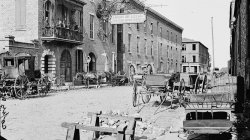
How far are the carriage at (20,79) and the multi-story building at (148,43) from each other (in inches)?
531

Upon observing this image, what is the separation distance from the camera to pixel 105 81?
2988 centimetres

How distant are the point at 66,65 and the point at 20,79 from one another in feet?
32.1

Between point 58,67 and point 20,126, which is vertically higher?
point 58,67

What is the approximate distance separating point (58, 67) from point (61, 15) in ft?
13.0

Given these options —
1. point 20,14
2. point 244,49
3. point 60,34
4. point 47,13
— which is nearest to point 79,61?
point 60,34

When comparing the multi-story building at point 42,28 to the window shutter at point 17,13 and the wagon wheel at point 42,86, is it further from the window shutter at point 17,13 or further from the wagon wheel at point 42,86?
the wagon wheel at point 42,86

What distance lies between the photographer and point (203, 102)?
259 inches

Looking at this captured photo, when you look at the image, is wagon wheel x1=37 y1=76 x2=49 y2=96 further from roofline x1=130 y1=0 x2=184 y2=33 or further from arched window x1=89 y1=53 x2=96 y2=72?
roofline x1=130 y1=0 x2=184 y2=33

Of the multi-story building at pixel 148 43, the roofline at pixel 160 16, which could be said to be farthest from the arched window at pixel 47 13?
the roofline at pixel 160 16

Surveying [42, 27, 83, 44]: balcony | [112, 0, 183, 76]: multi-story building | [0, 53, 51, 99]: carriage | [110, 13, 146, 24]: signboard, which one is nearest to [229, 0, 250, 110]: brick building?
[110, 13, 146, 24]: signboard

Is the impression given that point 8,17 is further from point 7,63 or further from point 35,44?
point 7,63

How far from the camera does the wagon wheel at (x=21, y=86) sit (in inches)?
620

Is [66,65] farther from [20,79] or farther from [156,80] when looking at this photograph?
[156,80]

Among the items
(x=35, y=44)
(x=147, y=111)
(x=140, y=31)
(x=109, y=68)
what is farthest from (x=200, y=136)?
(x=140, y=31)
